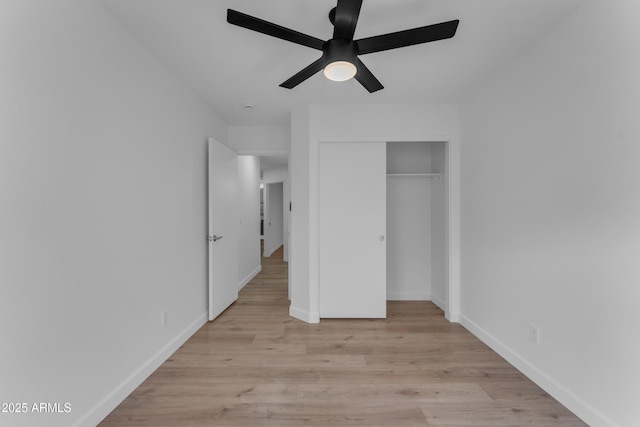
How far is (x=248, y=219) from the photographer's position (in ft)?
16.6

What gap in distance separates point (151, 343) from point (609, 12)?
11.8 feet

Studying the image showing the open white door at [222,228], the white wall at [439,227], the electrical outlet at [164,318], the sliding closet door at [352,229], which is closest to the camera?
the electrical outlet at [164,318]

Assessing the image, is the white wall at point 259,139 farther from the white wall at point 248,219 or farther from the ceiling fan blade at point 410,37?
the ceiling fan blade at point 410,37

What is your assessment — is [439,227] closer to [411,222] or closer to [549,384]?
[411,222]

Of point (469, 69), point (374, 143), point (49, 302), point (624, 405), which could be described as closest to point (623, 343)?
point (624, 405)

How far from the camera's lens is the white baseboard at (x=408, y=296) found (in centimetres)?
386

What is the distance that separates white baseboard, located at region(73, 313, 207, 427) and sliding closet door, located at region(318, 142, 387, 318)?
4.81 feet

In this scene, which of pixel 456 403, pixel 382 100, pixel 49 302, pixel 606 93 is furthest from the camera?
A: pixel 382 100

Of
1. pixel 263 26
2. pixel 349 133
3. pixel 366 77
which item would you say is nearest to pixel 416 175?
pixel 349 133

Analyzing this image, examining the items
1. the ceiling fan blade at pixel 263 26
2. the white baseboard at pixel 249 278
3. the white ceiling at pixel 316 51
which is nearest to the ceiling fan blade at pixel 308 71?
the ceiling fan blade at pixel 263 26

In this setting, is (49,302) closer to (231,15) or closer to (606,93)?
(231,15)

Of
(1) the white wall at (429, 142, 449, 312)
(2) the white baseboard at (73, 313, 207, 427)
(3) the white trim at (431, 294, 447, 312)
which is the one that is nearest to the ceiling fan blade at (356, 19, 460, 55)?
(1) the white wall at (429, 142, 449, 312)

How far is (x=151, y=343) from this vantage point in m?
2.19

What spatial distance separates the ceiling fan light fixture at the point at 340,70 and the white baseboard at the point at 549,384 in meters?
2.37
